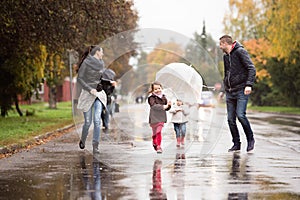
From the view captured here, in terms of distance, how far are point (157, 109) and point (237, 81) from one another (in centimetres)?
161

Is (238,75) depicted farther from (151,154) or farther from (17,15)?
(17,15)

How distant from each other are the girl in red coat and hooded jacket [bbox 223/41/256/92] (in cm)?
129

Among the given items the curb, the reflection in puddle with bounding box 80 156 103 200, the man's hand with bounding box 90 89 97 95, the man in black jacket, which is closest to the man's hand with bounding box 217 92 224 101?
the man in black jacket

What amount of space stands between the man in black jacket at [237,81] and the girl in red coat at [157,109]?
4.05 feet

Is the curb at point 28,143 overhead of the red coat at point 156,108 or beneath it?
beneath

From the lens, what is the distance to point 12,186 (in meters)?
8.05

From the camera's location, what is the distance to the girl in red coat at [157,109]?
12359mm

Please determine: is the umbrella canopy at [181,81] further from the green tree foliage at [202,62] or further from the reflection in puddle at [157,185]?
the reflection in puddle at [157,185]

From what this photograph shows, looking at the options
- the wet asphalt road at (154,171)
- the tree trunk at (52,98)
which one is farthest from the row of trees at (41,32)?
the tree trunk at (52,98)

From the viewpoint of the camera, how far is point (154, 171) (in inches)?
376

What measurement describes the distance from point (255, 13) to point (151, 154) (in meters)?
39.4

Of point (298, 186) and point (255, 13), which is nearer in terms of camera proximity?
point (298, 186)

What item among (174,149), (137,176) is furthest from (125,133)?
(137,176)

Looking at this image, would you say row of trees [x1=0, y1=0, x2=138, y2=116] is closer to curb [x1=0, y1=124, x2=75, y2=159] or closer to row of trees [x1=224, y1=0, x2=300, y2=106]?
curb [x1=0, y1=124, x2=75, y2=159]
